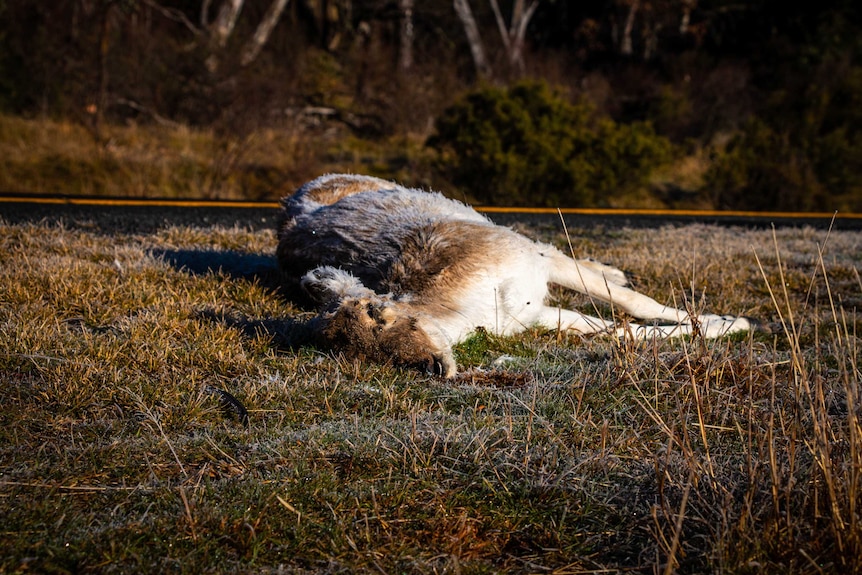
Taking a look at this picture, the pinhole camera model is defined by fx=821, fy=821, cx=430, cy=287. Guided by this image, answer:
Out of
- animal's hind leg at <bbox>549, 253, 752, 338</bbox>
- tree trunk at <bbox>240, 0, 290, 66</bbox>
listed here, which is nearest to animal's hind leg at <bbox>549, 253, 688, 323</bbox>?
animal's hind leg at <bbox>549, 253, 752, 338</bbox>

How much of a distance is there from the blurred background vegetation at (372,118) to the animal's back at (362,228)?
9.65 meters

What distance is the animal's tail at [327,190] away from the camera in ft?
20.7

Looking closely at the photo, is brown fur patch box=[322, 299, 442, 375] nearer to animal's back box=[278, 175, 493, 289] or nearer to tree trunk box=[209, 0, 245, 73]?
animal's back box=[278, 175, 493, 289]

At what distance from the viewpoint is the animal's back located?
505 centimetres

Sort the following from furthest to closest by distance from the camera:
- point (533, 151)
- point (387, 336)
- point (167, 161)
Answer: point (533, 151) < point (167, 161) < point (387, 336)

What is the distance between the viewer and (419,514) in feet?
8.86

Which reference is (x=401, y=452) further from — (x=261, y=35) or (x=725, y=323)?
(x=261, y=35)

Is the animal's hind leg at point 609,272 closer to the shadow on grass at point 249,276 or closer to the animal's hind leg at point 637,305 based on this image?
the animal's hind leg at point 637,305

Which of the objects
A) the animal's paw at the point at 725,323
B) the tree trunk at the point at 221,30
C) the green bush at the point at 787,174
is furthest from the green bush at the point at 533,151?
the animal's paw at the point at 725,323

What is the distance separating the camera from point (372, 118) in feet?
71.8

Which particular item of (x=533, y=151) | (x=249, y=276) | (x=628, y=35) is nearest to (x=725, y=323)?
(x=249, y=276)

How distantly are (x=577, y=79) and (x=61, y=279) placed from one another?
23921 millimetres

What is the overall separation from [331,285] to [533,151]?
12197mm

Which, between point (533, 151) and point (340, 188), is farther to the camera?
point (533, 151)
